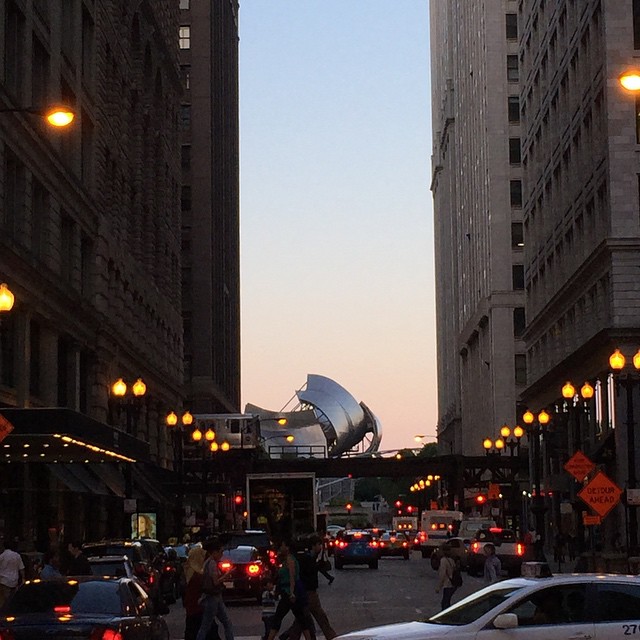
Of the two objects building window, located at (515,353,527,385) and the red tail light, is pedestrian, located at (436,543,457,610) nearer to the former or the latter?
the red tail light

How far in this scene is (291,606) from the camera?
23.7 metres

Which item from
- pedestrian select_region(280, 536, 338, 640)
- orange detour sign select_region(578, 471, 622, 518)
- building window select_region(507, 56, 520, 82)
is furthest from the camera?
building window select_region(507, 56, 520, 82)

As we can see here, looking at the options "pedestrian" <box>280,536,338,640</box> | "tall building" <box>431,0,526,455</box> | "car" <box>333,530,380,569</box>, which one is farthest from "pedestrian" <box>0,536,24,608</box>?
"tall building" <box>431,0,526,455</box>

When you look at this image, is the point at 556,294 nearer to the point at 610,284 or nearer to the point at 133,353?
the point at 610,284

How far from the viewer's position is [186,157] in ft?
417

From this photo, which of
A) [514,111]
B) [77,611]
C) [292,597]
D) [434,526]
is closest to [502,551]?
[434,526]

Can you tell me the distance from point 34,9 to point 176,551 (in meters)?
19.2

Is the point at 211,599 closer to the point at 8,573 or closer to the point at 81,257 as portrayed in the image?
the point at 8,573

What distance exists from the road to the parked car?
48 cm

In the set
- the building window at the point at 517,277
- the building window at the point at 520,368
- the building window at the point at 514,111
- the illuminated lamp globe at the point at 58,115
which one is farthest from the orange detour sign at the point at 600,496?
the building window at the point at 514,111

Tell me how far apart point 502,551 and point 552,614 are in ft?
133

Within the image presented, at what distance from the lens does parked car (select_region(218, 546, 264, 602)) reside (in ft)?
124

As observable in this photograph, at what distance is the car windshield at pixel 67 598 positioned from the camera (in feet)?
55.6

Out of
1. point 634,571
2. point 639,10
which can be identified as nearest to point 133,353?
point 639,10
